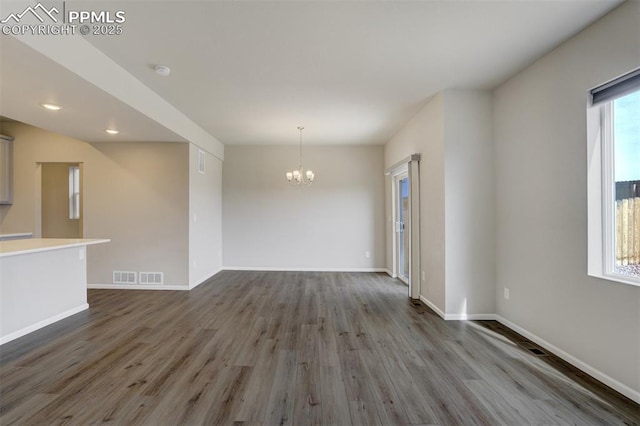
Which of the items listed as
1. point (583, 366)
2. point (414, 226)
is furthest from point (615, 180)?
point (414, 226)

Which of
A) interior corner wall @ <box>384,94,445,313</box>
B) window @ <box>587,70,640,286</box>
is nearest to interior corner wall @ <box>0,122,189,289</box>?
interior corner wall @ <box>384,94,445,313</box>

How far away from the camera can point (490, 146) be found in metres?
3.64

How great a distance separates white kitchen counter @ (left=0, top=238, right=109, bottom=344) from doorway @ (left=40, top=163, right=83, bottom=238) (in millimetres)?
2900

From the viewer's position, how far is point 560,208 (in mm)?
2668

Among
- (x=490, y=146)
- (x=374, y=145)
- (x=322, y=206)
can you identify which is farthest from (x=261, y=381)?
(x=374, y=145)

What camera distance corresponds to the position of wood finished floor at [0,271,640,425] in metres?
1.90

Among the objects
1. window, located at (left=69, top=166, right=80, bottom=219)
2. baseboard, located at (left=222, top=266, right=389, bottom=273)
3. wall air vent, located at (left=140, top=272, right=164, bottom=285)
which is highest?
window, located at (left=69, top=166, right=80, bottom=219)

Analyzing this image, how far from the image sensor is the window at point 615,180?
2.18 m

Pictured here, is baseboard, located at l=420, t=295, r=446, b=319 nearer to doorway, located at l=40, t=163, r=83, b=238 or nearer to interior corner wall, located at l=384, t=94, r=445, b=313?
interior corner wall, located at l=384, t=94, r=445, b=313

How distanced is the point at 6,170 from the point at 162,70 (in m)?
4.31

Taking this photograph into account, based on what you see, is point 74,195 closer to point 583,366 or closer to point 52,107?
point 52,107

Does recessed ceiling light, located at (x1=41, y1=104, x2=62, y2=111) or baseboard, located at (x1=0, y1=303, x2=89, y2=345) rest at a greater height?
recessed ceiling light, located at (x1=41, y1=104, x2=62, y2=111)

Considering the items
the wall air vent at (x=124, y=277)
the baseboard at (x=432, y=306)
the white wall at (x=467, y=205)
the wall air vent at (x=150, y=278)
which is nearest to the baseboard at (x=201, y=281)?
the wall air vent at (x=150, y=278)

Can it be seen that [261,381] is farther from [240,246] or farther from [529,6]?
[240,246]
